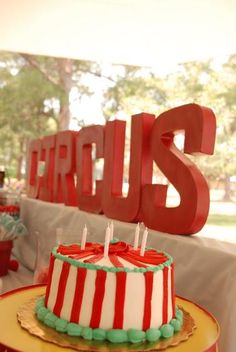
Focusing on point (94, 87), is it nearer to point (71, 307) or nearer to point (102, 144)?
point (102, 144)

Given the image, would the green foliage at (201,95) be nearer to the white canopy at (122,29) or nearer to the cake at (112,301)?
the white canopy at (122,29)

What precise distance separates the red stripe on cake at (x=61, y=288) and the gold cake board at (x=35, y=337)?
0.23ft

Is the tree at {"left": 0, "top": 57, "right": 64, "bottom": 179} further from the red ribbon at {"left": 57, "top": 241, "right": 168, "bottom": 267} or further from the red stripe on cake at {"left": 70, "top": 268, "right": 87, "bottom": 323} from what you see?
the red stripe on cake at {"left": 70, "top": 268, "right": 87, "bottom": 323}

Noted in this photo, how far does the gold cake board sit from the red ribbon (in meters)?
0.13

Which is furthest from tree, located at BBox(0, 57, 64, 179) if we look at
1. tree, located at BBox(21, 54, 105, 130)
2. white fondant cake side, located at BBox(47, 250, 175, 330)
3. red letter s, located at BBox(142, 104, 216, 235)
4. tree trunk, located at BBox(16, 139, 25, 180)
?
white fondant cake side, located at BBox(47, 250, 175, 330)

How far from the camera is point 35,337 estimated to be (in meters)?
0.69

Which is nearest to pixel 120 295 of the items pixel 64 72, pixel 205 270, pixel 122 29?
pixel 205 270

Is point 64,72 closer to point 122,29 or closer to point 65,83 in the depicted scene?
point 65,83

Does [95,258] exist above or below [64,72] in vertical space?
below

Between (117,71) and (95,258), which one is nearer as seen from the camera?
(95,258)

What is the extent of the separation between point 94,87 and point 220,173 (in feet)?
11.6

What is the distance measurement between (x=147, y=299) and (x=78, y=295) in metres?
0.13

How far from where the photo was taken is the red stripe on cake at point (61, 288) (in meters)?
0.75

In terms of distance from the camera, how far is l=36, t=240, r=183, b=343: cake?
0.71m
